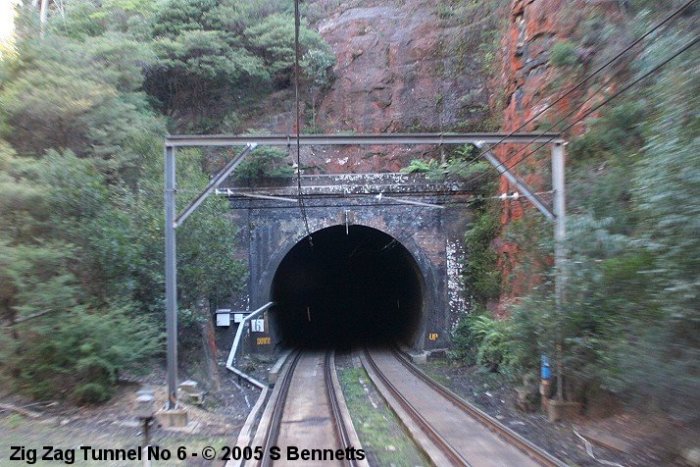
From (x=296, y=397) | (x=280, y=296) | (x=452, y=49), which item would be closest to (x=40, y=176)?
(x=296, y=397)

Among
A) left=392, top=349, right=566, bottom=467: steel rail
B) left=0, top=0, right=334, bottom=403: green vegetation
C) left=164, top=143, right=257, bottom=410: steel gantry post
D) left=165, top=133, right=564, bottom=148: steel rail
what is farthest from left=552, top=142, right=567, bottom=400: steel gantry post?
left=0, top=0, right=334, bottom=403: green vegetation

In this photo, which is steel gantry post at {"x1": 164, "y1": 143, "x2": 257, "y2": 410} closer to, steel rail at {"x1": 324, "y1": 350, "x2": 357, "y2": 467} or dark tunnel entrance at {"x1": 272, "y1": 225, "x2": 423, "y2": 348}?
steel rail at {"x1": 324, "y1": 350, "x2": 357, "y2": 467}

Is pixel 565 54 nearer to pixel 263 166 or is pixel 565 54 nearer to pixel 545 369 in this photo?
pixel 545 369

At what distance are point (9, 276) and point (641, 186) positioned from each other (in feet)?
31.3

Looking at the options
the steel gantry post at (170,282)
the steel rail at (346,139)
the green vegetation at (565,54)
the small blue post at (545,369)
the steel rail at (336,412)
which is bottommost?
the steel rail at (336,412)

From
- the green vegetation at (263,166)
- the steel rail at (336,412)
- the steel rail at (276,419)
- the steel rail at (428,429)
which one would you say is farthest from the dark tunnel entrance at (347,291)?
the steel rail at (428,429)

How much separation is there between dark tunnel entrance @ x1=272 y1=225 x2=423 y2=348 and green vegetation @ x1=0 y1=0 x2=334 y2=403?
6.06m

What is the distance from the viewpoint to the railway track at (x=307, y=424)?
854 centimetres

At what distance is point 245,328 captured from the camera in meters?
21.0

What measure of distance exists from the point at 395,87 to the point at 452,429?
17688mm

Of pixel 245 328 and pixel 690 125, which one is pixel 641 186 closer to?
pixel 690 125

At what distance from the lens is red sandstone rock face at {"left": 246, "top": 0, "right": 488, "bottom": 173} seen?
23781 mm

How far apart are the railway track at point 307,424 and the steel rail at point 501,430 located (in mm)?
2215

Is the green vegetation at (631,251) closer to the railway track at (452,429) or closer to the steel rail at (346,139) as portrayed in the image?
the railway track at (452,429)
